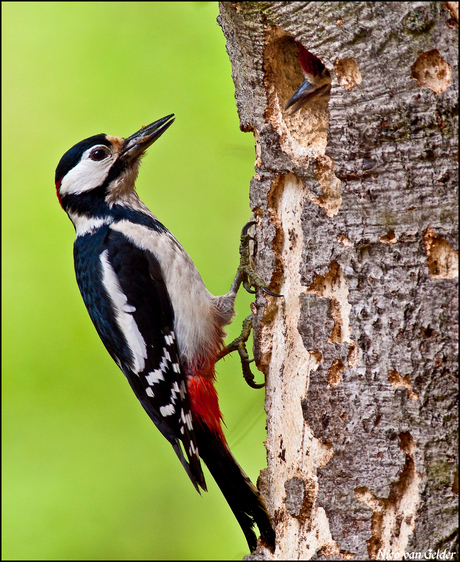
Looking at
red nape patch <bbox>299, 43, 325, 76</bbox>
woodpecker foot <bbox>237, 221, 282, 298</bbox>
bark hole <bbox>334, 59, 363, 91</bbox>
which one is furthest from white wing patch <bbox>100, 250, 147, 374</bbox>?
bark hole <bbox>334, 59, 363, 91</bbox>

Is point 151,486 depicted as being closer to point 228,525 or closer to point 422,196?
point 228,525

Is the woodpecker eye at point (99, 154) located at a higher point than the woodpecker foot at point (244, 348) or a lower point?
higher

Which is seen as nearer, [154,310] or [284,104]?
[284,104]

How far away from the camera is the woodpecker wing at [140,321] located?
2498mm

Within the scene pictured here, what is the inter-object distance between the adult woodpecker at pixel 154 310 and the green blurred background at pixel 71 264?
1.00 metres

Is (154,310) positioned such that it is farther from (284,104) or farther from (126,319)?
(284,104)

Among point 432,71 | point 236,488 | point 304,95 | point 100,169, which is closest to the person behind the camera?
point 432,71

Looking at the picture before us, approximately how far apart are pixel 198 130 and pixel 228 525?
2.34 meters

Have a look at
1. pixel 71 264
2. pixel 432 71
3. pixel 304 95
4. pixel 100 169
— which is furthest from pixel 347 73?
pixel 71 264

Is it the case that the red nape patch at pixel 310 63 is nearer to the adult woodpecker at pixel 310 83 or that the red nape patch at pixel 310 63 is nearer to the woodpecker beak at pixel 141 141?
the adult woodpecker at pixel 310 83

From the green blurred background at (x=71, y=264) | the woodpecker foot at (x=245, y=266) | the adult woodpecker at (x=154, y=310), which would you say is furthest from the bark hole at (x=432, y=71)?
the green blurred background at (x=71, y=264)

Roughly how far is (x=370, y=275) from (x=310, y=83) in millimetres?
676

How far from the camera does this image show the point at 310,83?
6.32ft

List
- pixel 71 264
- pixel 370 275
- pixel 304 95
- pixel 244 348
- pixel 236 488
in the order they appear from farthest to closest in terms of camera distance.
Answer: pixel 71 264, pixel 244 348, pixel 236 488, pixel 304 95, pixel 370 275
